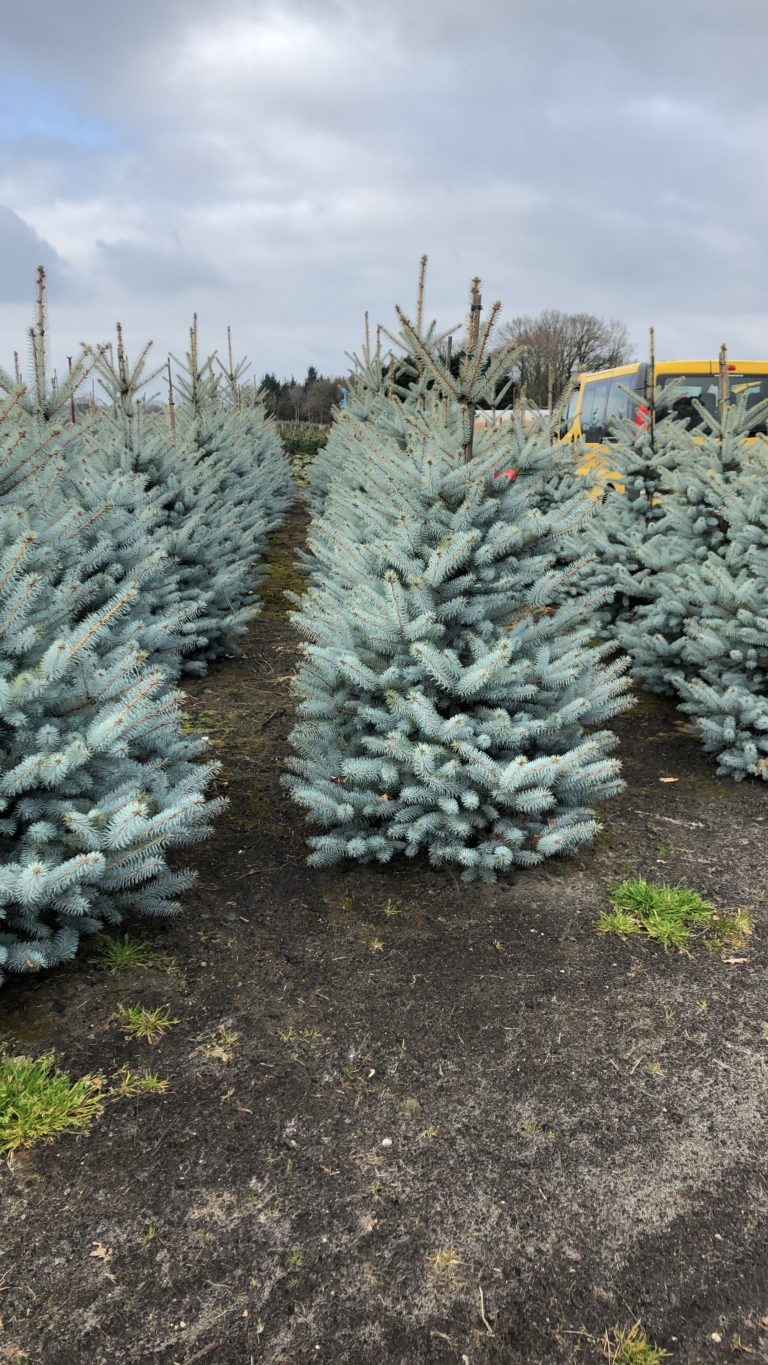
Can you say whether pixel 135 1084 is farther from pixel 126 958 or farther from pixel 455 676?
pixel 455 676

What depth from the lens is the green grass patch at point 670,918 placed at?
350 cm

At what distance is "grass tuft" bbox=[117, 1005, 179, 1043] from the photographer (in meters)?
2.82

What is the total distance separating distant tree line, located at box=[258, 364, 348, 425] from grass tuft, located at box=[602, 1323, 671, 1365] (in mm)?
34027

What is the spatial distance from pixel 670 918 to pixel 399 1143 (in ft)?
5.50

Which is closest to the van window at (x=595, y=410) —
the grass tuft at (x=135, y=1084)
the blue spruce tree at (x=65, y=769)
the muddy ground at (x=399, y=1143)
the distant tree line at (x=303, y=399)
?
the muddy ground at (x=399, y=1143)

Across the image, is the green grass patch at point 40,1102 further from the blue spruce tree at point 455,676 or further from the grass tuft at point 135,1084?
the blue spruce tree at point 455,676

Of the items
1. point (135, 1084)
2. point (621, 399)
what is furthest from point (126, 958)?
point (621, 399)

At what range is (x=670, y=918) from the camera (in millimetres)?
3607

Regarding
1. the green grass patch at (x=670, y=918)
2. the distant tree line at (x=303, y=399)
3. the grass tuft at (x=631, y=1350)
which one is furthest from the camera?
the distant tree line at (x=303, y=399)

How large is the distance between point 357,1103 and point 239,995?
0.65 meters

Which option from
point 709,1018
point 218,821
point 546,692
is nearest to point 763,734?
point 546,692

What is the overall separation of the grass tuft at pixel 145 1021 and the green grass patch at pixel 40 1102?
22cm

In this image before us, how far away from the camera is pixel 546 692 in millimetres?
3990

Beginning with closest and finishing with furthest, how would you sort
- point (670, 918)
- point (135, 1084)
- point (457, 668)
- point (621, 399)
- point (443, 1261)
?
point (443, 1261)
point (135, 1084)
point (670, 918)
point (457, 668)
point (621, 399)
